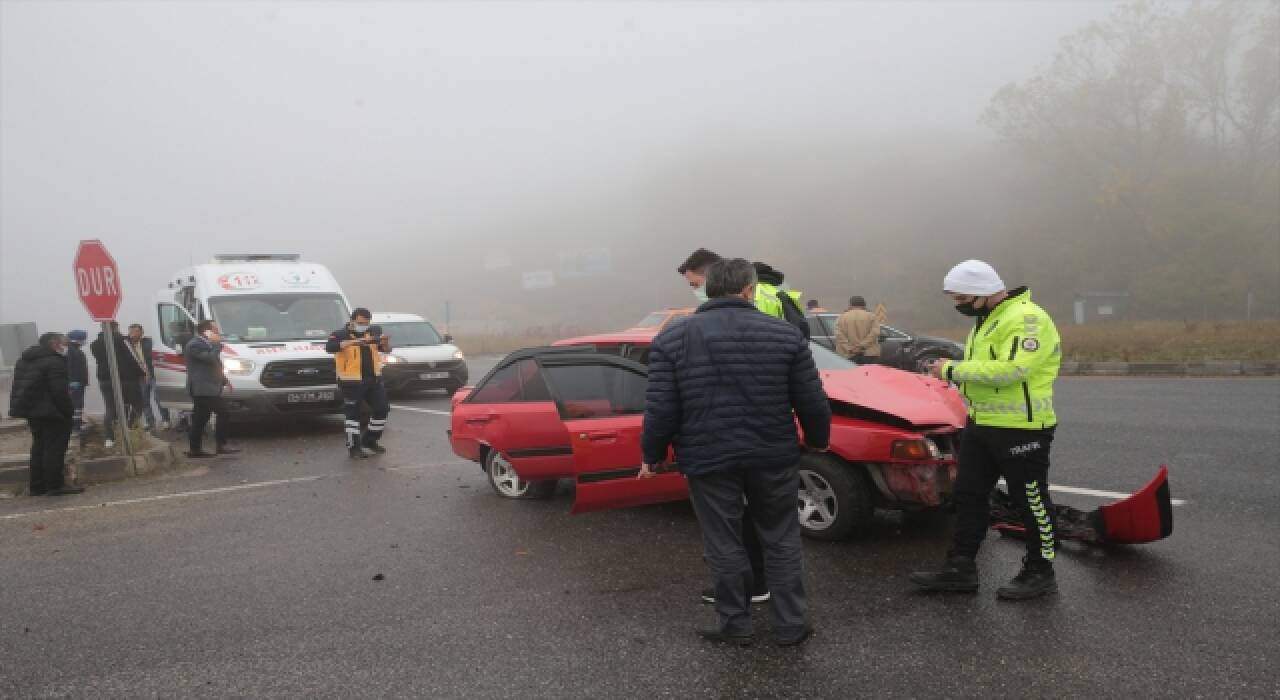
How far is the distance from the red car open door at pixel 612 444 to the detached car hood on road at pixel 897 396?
4.06 feet

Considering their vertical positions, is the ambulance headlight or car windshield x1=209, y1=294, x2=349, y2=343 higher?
car windshield x1=209, y1=294, x2=349, y2=343

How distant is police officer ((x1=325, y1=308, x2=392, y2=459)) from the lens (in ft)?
31.9

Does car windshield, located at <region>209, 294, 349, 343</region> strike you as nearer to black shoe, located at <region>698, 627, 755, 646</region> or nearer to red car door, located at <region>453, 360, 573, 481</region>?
red car door, located at <region>453, 360, 573, 481</region>

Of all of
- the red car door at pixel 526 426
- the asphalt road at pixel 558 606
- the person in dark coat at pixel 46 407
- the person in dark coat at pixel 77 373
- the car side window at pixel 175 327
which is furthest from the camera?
the car side window at pixel 175 327

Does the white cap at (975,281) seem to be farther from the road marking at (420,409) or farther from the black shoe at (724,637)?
the road marking at (420,409)

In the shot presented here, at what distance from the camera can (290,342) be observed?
12359mm

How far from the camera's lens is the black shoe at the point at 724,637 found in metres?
3.96

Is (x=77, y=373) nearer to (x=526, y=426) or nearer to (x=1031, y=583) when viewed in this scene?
(x=526, y=426)

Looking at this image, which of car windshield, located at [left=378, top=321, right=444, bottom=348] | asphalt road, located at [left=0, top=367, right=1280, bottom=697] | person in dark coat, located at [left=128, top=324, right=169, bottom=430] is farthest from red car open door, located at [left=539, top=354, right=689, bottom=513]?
car windshield, located at [left=378, top=321, right=444, bottom=348]

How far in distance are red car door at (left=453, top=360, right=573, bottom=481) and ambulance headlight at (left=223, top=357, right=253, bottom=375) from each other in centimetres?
595

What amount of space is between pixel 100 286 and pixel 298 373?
118 inches

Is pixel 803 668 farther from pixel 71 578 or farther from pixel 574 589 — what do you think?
pixel 71 578

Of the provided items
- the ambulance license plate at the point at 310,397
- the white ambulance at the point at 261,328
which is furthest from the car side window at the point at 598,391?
the ambulance license plate at the point at 310,397

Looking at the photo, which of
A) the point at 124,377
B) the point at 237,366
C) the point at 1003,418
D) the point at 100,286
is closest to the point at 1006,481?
the point at 1003,418
